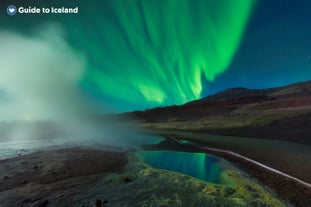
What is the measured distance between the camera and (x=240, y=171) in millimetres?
28266

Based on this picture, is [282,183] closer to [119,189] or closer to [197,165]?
[197,165]

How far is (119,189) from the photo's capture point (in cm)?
2211

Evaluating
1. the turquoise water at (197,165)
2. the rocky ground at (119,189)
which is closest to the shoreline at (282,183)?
the rocky ground at (119,189)

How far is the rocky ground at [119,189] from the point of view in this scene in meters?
19.0

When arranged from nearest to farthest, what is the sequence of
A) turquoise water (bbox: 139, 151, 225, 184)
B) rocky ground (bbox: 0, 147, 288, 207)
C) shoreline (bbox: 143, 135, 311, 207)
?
shoreline (bbox: 143, 135, 311, 207) → rocky ground (bbox: 0, 147, 288, 207) → turquoise water (bbox: 139, 151, 225, 184)

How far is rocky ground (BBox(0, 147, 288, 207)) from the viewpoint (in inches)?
748

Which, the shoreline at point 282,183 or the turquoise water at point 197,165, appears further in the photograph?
the turquoise water at point 197,165

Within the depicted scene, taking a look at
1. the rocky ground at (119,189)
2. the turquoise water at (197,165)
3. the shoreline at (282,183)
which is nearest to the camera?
the shoreline at (282,183)

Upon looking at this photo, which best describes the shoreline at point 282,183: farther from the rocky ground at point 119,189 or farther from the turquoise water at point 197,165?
the turquoise water at point 197,165

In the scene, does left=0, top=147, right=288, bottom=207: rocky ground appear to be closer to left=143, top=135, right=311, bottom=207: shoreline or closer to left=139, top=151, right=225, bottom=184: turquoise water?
left=143, top=135, right=311, bottom=207: shoreline

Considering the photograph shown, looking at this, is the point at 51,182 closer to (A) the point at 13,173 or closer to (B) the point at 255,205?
(A) the point at 13,173

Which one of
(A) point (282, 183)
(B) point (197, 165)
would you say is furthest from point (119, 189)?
(A) point (282, 183)

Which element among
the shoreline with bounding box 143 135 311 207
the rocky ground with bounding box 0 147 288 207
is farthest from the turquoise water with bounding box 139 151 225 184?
the shoreline with bounding box 143 135 311 207

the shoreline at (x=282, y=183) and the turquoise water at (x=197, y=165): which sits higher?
the turquoise water at (x=197, y=165)
